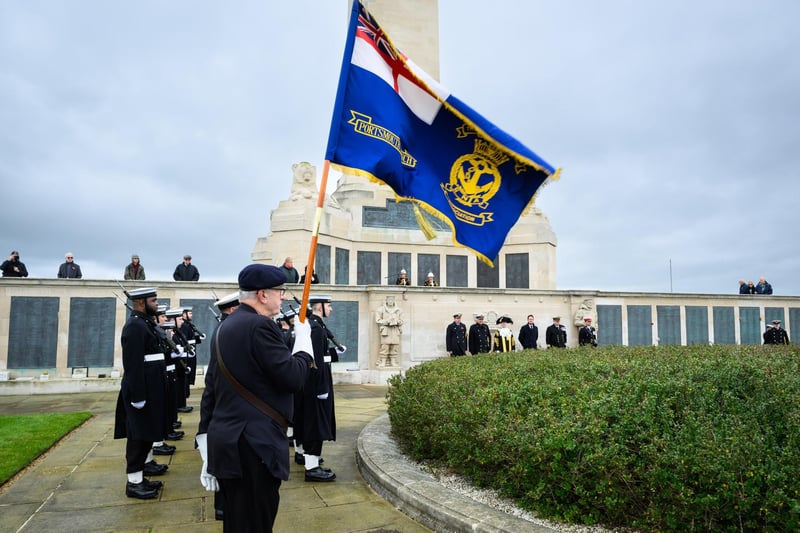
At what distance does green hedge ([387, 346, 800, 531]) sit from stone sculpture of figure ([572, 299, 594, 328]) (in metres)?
11.0

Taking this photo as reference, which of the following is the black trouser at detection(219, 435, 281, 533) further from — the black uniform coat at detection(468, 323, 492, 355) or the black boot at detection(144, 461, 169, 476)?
the black uniform coat at detection(468, 323, 492, 355)

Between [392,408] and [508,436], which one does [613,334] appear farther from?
[508,436]

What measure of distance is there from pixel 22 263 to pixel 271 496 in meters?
14.6

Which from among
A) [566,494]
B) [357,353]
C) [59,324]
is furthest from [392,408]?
[59,324]

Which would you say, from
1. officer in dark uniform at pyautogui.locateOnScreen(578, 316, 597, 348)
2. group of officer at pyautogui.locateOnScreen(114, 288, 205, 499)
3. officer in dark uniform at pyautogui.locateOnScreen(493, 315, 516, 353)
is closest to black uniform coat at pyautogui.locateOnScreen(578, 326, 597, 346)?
officer in dark uniform at pyautogui.locateOnScreen(578, 316, 597, 348)

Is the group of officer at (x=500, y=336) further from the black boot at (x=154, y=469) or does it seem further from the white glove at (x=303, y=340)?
the white glove at (x=303, y=340)

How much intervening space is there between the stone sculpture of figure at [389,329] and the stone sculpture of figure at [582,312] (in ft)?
18.8

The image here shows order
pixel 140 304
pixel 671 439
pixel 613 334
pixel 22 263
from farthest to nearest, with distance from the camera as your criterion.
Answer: pixel 613 334
pixel 22 263
pixel 140 304
pixel 671 439

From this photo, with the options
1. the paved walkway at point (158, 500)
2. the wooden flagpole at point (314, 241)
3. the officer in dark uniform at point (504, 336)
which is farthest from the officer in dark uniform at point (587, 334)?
the wooden flagpole at point (314, 241)

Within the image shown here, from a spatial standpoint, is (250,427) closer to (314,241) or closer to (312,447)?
(314,241)

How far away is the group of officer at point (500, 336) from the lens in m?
15.3

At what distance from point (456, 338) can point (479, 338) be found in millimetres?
623

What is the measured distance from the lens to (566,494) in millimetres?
4184

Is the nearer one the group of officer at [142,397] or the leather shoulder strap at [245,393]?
the leather shoulder strap at [245,393]
